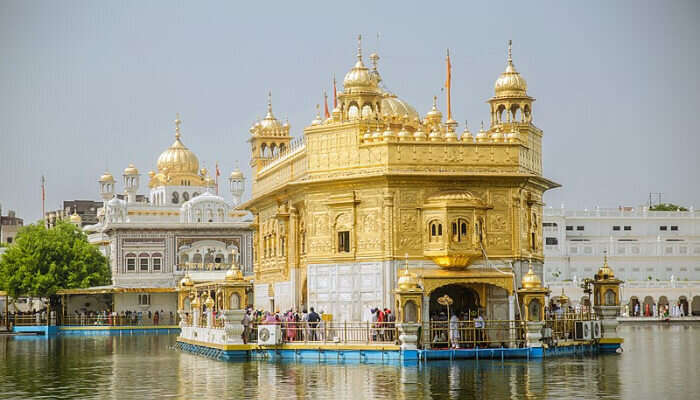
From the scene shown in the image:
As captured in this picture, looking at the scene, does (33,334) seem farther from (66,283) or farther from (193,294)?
(193,294)

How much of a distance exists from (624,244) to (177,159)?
104ft

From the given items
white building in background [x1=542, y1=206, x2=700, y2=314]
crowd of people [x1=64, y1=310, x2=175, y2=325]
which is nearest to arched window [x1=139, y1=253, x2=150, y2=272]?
crowd of people [x1=64, y1=310, x2=175, y2=325]

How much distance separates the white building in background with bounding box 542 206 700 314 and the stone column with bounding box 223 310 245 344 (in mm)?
52450

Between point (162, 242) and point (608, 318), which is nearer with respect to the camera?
point (608, 318)

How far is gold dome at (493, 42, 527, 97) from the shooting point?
3428 centimetres

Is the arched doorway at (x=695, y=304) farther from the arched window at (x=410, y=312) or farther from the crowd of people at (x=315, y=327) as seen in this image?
the arched window at (x=410, y=312)

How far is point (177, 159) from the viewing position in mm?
81312

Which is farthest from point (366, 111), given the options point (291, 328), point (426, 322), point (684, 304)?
point (684, 304)

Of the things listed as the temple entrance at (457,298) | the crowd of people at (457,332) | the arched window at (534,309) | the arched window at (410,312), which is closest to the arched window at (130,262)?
the temple entrance at (457,298)

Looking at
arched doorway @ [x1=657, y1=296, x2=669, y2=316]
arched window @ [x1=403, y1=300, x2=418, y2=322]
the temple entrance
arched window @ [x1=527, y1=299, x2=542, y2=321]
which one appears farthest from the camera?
arched doorway @ [x1=657, y1=296, x2=669, y2=316]

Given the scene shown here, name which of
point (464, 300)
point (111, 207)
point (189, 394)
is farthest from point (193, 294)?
point (111, 207)

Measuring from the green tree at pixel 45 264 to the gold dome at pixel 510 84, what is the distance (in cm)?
3196

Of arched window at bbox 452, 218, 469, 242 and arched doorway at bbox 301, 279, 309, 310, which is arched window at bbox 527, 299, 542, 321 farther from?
arched doorway at bbox 301, 279, 309, 310

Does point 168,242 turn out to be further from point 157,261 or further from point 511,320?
point 511,320
